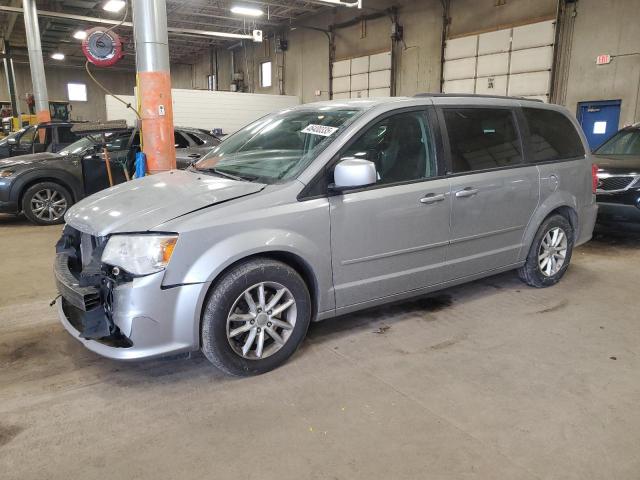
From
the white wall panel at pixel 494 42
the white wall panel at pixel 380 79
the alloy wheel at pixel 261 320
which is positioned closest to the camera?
the alloy wheel at pixel 261 320

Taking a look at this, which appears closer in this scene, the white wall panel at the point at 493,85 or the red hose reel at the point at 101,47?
the red hose reel at the point at 101,47

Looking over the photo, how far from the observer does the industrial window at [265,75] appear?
21078mm

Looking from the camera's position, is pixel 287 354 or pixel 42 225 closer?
pixel 287 354

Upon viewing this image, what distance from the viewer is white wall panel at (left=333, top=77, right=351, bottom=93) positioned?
16641 millimetres

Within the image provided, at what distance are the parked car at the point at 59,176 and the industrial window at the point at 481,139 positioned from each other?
185 inches

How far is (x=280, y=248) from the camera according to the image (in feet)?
8.85

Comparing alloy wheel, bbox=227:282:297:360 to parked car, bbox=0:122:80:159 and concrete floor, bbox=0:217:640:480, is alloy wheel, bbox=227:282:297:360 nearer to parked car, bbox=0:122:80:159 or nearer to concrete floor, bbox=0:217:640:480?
concrete floor, bbox=0:217:640:480

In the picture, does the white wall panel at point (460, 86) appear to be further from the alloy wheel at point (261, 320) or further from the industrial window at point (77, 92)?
the industrial window at point (77, 92)

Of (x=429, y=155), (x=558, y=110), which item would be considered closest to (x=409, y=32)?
(x=558, y=110)

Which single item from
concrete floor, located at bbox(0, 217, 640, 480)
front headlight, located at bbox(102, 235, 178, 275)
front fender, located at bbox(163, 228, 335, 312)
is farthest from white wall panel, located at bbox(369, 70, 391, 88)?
front headlight, located at bbox(102, 235, 178, 275)

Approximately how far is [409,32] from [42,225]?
11381mm

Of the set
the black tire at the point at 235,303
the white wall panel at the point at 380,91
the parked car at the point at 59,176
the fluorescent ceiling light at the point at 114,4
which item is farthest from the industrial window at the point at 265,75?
the black tire at the point at 235,303

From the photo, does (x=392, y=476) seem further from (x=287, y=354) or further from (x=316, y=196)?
(x=316, y=196)

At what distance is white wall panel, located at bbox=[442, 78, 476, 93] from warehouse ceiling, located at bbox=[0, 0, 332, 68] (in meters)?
3.92
